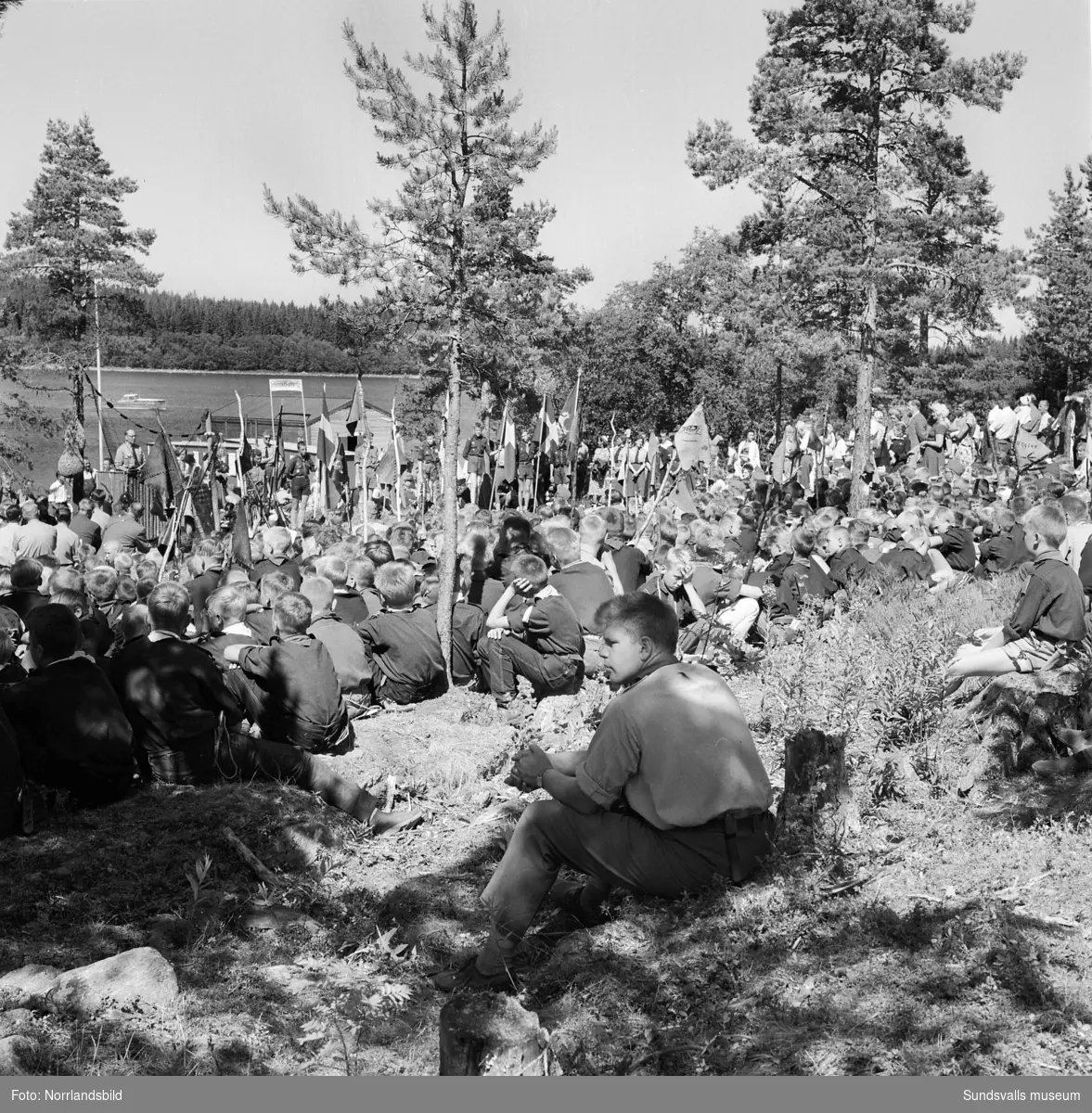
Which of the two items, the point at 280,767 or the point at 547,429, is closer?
the point at 280,767

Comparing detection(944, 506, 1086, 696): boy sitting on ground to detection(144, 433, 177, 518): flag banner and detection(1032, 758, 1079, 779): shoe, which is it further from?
detection(144, 433, 177, 518): flag banner

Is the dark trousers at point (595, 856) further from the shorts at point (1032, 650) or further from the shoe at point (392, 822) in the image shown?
the shorts at point (1032, 650)

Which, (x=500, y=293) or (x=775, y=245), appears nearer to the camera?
(x=500, y=293)

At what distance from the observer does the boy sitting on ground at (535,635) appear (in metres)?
8.27

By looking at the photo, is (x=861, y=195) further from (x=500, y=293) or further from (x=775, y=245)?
(x=500, y=293)

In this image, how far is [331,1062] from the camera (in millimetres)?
3766

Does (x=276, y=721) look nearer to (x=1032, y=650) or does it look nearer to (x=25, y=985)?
(x=25, y=985)

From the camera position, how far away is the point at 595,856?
162 inches

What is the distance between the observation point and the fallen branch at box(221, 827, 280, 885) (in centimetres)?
539

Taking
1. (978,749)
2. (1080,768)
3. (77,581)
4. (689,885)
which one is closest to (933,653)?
(978,749)

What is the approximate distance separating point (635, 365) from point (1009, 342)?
2755 cm

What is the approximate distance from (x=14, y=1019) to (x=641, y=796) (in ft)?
7.23

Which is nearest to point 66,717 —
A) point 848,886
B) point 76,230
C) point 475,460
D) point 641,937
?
point 641,937

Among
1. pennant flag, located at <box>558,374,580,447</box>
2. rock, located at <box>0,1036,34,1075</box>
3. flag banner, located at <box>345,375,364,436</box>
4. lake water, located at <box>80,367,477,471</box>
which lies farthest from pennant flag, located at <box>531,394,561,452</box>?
lake water, located at <box>80,367,477,471</box>
